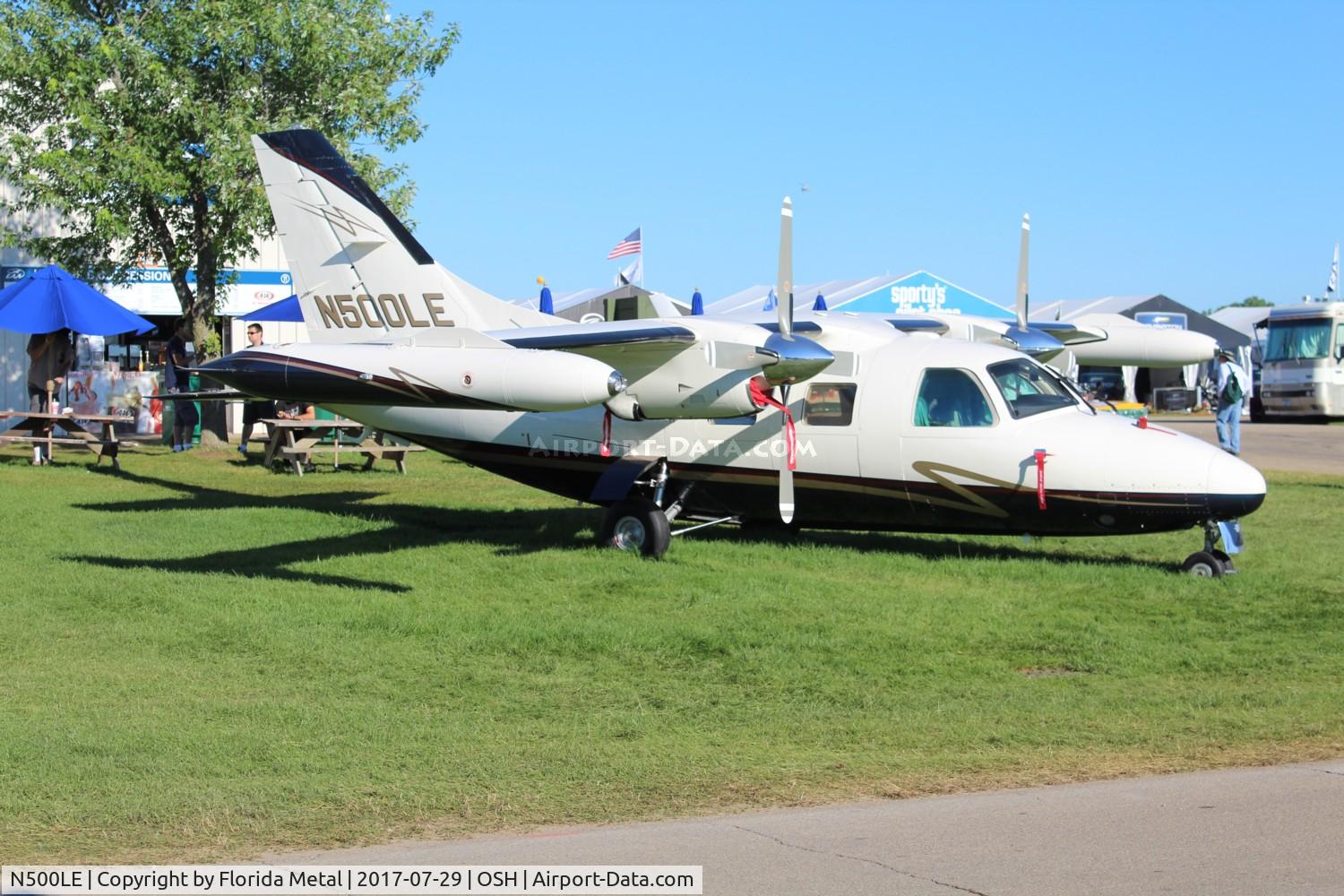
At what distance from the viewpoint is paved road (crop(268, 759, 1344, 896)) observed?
5094mm

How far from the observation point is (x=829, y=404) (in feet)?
45.5

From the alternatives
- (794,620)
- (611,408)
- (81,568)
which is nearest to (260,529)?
(81,568)

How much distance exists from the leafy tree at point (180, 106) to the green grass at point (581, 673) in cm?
1039

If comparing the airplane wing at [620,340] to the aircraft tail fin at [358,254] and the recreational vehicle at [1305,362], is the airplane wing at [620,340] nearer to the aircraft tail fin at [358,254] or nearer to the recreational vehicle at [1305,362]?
the aircraft tail fin at [358,254]

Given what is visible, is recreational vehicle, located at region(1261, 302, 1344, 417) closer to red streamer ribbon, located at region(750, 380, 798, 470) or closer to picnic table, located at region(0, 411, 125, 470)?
red streamer ribbon, located at region(750, 380, 798, 470)

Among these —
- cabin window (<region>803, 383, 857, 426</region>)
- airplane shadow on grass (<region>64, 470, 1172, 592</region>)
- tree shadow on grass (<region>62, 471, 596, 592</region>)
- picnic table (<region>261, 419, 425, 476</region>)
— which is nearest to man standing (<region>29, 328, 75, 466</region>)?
picnic table (<region>261, 419, 425, 476</region>)

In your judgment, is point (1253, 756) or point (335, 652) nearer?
point (1253, 756)

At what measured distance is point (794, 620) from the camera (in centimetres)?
1084

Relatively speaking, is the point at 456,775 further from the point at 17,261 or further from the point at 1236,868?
the point at 17,261

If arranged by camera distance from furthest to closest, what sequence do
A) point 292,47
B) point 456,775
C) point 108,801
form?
1. point 292,47
2. point 456,775
3. point 108,801

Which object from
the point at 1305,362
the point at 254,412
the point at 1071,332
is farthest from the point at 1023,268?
the point at 1305,362

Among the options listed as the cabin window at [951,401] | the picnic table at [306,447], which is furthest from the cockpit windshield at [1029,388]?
the picnic table at [306,447]

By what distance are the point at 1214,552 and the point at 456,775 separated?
325 inches
